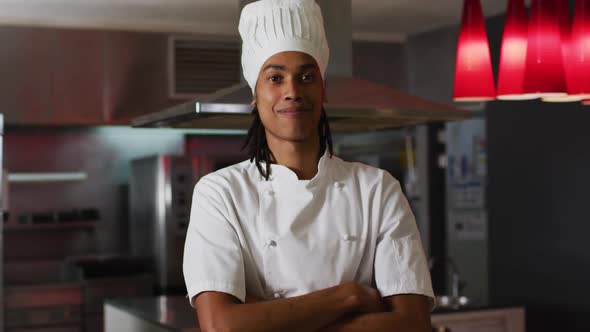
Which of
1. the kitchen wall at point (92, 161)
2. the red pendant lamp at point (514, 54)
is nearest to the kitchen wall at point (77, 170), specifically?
the kitchen wall at point (92, 161)

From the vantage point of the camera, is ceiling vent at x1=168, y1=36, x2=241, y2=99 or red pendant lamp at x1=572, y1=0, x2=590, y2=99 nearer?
red pendant lamp at x1=572, y1=0, x2=590, y2=99

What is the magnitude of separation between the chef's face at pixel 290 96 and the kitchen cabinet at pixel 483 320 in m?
2.68

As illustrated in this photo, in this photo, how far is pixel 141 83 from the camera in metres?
6.05

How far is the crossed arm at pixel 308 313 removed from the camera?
1.83 meters

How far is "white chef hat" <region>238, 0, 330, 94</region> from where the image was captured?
1.96 m

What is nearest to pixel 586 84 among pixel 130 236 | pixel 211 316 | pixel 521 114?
pixel 211 316

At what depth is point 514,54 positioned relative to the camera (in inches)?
120

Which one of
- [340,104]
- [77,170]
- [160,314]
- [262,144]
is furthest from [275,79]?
[77,170]

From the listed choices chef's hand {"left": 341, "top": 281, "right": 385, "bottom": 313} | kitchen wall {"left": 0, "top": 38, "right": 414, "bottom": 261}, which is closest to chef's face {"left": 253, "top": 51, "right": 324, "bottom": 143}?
chef's hand {"left": 341, "top": 281, "right": 385, "bottom": 313}

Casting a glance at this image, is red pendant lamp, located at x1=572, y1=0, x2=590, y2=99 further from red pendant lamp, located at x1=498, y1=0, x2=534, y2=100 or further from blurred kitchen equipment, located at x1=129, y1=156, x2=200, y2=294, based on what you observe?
blurred kitchen equipment, located at x1=129, y1=156, x2=200, y2=294

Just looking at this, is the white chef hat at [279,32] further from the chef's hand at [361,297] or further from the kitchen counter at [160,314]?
the kitchen counter at [160,314]

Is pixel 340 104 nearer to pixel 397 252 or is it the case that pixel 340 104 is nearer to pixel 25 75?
pixel 397 252

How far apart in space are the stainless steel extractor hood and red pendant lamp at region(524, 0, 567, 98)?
65 cm

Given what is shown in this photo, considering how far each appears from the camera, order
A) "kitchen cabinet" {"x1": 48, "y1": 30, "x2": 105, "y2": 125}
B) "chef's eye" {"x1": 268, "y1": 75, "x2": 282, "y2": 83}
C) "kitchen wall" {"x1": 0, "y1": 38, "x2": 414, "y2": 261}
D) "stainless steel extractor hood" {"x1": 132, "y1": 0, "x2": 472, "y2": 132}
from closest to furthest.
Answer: "chef's eye" {"x1": 268, "y1": 75, "x2": 282, "y2": 83} < "stainless steel extractor hood" {"x1": 132, "y1": 0, "x2": 472, "y2": 132} < "kitchen cabinet" {"x1": 48, "y1": 30, "x2": 105, "y2": 125} < "kitchen wall" {"x1": 0, "y1": 38, "x2": 414, "y2": 261}
